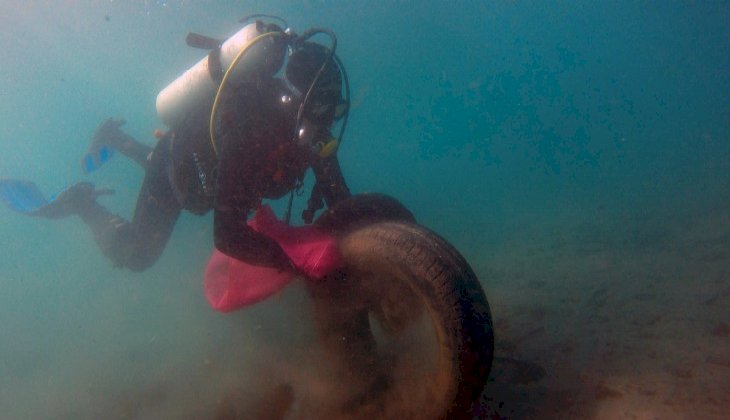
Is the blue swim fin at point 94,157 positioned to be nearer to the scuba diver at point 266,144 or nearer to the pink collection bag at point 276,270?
the scuba diver at point 266,144

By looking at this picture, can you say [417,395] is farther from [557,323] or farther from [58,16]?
[58,16]

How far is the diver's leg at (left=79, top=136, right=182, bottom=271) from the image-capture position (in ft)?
16.5

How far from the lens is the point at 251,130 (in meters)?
2.89

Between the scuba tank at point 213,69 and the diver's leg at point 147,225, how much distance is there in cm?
62

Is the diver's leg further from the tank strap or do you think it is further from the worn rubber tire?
the worn rubber tire

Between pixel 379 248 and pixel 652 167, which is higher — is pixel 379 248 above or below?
above

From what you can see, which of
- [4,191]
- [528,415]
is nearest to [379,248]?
Answer: [528,415]

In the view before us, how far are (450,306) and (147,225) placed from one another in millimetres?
4996

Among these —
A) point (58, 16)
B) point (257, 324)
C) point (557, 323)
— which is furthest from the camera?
point (58, 16)

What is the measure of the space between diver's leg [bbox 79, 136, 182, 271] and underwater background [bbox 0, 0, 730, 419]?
1724 mm

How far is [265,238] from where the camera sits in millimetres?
2738

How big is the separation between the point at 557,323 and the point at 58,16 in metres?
43.1

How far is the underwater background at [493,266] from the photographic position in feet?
9.10

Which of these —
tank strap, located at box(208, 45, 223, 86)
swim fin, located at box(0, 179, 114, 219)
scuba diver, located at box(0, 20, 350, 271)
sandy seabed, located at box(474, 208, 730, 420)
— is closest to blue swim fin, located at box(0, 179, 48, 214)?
swim fin, located at box(0, 179, 114, 219)
